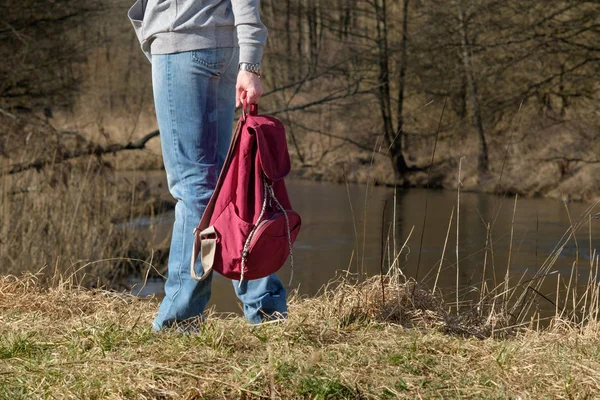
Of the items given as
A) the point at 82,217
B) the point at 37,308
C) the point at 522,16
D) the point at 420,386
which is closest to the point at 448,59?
the point at 522,16

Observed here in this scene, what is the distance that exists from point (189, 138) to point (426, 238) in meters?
7.45

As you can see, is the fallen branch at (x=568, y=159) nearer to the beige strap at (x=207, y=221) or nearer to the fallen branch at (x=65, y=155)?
the fallen branch at (x=65, y=155)

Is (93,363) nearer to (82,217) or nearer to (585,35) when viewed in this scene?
(82,217)

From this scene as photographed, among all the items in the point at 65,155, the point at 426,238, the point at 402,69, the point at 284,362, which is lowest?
the point at 426,238

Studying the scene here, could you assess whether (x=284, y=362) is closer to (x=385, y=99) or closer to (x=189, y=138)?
(x=189, y=138)

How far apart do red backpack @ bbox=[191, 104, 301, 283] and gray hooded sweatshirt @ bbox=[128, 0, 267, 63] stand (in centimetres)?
28

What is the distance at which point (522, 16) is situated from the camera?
14445 mm

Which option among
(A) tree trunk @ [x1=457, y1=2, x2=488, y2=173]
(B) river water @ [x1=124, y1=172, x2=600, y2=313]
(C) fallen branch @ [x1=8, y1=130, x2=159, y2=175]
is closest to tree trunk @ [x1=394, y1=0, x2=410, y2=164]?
(A) tree trunk @ [x1=457, y1=2, x2=488, y2=173]

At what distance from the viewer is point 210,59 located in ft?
10.7

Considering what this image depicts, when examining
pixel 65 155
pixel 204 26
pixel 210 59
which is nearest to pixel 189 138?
pixel 210 59

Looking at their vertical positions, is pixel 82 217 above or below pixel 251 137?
below

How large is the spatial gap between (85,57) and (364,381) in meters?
10.7

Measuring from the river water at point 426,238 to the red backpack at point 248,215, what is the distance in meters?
3.20

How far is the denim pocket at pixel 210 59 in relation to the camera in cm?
322
